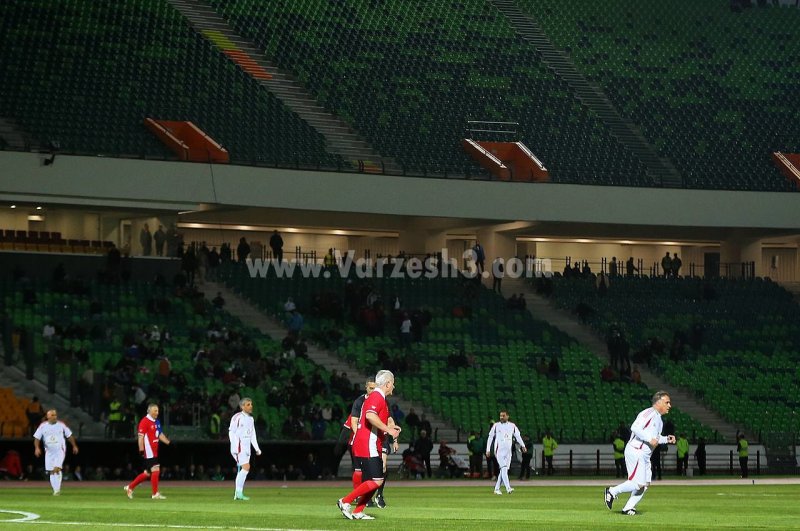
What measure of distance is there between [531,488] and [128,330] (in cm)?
1383

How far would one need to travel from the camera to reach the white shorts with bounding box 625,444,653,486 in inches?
695

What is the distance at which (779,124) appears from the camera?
2159 inches

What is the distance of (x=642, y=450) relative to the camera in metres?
17.9

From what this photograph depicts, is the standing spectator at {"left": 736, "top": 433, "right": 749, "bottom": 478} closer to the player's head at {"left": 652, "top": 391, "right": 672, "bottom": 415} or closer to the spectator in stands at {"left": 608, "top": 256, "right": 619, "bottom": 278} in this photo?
the spectator in stands at {"left": 608, "top": 256, "right": 619, "bottom": 278}

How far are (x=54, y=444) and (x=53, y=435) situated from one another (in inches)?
8.3

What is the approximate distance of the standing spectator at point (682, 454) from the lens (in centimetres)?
3631

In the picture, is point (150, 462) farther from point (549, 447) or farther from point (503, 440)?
point (549, 447)

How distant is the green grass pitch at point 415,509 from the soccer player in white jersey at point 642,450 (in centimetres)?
30

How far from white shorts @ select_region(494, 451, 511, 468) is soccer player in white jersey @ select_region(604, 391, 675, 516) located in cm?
941

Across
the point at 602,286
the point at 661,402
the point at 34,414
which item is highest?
the point at 602,286


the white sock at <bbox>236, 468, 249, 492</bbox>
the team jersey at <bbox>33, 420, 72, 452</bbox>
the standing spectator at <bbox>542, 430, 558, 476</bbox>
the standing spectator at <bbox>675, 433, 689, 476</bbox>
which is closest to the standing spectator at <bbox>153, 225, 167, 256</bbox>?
the standing spectator at <bbox>542, 430, 558, 476</bbox>

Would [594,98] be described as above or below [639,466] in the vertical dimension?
above

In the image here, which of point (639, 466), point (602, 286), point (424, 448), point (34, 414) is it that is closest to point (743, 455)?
point (424, 448)

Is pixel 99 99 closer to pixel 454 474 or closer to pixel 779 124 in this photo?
pixel 454 474
